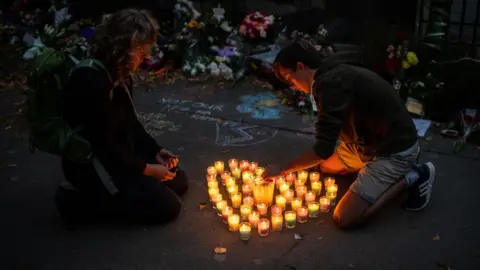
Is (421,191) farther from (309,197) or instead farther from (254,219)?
(254,219)

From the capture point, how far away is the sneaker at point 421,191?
3891 millimetres

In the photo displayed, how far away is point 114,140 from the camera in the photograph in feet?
11.8

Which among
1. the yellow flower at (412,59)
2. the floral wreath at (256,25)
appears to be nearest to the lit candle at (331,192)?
the yellow flower at (412,59)

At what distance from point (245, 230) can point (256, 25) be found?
4.55 metres

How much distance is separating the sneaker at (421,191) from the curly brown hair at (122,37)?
2.15 metres

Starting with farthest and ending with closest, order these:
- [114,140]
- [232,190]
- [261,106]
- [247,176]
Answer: [261,106] < [247,176] < [232,190] < [114,140]

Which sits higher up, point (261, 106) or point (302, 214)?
point (302, 214)

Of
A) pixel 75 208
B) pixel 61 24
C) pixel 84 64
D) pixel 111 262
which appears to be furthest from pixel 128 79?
pixel 61 24

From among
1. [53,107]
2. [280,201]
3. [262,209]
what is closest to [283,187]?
[280,201]

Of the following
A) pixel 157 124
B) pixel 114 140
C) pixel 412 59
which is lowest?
pixel 157 124

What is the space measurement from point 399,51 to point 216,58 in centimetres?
292

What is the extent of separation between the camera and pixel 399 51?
5.98 m

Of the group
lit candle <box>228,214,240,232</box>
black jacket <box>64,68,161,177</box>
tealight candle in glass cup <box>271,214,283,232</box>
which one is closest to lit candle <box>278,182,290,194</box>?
tealight candle in glass cup <box>271,214,283,232</box>

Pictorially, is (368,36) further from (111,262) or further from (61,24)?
(61,24)
